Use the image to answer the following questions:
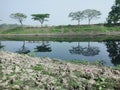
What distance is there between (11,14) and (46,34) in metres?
37.7

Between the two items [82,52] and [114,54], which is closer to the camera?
[114,54]

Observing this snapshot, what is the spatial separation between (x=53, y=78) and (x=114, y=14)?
89.7m

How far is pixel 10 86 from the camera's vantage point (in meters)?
13.5

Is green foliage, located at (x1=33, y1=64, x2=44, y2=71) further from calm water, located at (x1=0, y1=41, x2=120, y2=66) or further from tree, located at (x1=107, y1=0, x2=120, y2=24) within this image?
tree, located at (x1=107, y1=0, x2=120, y2=24)

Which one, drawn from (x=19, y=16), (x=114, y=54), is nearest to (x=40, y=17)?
(x=19, y=16)

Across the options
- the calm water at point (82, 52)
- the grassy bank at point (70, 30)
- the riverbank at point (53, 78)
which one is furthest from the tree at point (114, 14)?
the riverbank at point (53, 78)

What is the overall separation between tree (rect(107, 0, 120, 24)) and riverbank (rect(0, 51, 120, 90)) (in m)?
86.3

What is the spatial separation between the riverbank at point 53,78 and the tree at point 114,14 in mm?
86307

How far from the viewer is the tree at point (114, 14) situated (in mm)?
101188

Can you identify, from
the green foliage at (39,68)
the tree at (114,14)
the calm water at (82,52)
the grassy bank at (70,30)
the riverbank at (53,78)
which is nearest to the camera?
the riverbank at (53,78)

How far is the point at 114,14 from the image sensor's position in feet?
333

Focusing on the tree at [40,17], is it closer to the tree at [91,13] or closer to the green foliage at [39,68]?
the tree at [91,13]

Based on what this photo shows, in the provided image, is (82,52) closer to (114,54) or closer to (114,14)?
(114,54)

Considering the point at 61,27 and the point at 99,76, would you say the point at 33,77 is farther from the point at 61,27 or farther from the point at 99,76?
the point at 61,27
